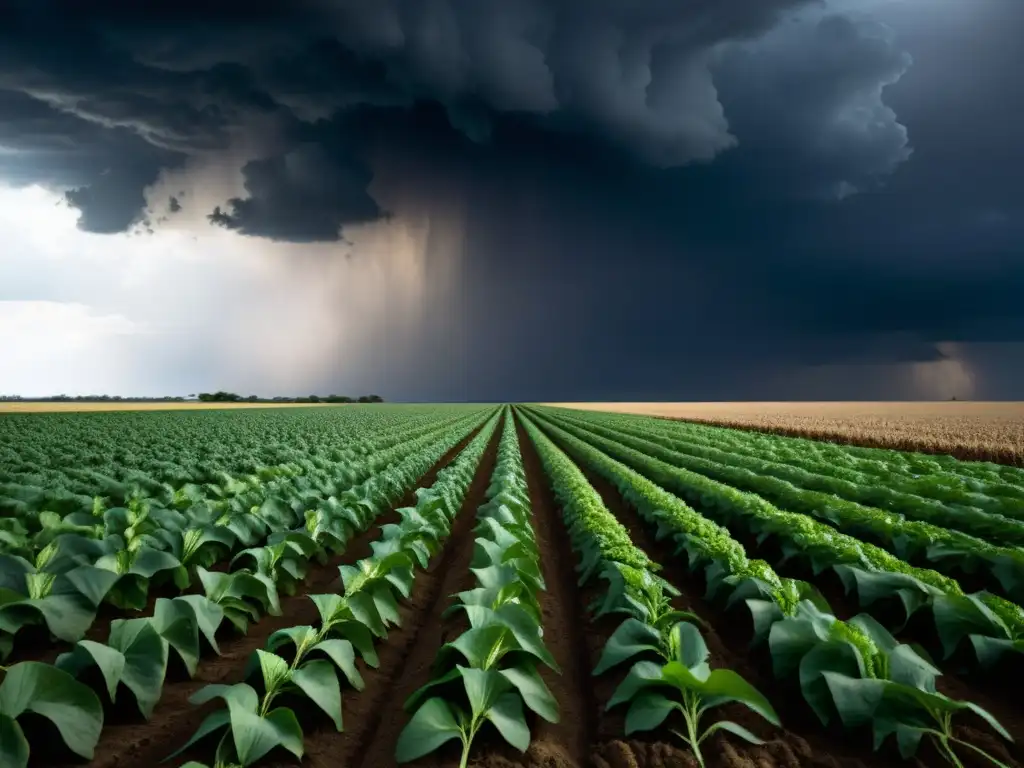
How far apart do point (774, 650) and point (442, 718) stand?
88.4 inches

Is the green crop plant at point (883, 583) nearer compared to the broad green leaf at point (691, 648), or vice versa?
the broad green leaf at point (691, 648)

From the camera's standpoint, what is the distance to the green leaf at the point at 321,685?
347cm

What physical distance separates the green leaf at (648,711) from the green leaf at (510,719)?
0.62 metres

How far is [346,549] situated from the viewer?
8.81 m

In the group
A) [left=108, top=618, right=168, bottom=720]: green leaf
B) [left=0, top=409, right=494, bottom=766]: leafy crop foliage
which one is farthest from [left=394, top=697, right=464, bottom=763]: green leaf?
[left=108, top=618, right=168, bottom=720]: green leaf

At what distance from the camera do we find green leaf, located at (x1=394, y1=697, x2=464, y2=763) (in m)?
3.09

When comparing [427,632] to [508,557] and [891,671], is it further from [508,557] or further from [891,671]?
[891,671]

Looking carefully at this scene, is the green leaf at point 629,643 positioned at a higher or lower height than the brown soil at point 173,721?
higher

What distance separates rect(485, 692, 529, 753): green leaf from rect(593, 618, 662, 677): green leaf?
26.2 inches

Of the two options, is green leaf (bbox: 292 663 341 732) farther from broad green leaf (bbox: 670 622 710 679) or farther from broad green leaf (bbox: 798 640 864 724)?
broad green leaf (bbox: 798 640 864 724)

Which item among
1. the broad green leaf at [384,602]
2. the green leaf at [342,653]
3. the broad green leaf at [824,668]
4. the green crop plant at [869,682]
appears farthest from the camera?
the broad green leaf at [384,602]

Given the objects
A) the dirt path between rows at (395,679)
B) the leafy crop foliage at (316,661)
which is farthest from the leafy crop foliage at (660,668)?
the leafy crop foliage at (316,661)

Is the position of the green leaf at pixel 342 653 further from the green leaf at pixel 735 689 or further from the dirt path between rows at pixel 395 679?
the green leaf at pixel 735 689

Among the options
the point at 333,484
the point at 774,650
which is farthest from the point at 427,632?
the point at 333,484
